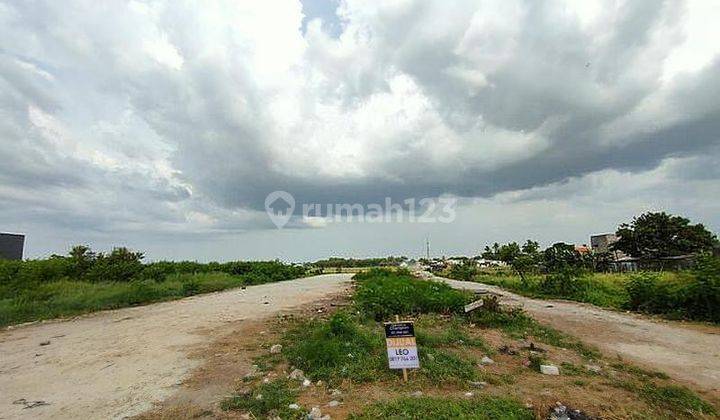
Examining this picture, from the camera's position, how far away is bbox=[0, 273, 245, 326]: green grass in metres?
12.1

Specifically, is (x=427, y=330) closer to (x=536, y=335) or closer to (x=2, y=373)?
(x=536, y=335)

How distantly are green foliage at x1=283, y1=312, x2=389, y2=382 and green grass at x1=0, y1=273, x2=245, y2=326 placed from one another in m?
9.94

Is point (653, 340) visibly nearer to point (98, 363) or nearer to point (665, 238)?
point (98, 363)

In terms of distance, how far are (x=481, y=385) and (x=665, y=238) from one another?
1419 inches

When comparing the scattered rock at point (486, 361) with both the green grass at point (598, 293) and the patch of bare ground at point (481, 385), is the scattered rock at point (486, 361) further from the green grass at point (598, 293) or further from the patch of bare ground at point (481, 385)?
the green grass at point (598, 293)

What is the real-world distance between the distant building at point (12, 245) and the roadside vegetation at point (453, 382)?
2947 cm

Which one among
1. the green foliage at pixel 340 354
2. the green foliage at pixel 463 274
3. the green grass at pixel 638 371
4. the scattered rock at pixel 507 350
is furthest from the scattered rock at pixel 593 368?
the green foliage at pixel 463 274

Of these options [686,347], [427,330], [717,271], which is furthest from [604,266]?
[427,330]

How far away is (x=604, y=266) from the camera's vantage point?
1165 inches

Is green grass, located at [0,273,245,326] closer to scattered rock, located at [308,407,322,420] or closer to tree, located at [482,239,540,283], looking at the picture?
scattered rock, located at [308,407,322,420]

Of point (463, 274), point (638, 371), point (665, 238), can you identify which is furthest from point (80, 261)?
point (665, 238)

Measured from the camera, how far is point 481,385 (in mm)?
4941

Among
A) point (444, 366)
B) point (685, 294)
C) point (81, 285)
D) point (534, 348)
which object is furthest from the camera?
point (81, 285)

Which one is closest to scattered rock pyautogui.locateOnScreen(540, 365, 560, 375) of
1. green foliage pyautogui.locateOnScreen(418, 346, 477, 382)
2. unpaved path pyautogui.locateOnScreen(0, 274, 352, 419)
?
green foliage pyautogui.locateOnScreen(418, 346, 477, 382)
